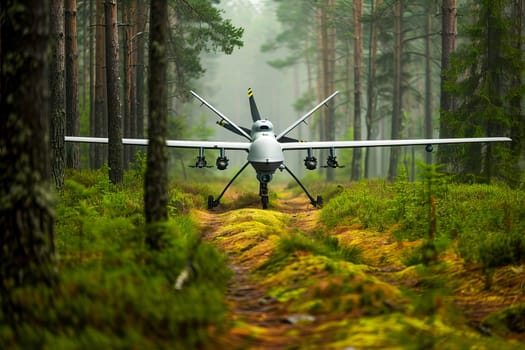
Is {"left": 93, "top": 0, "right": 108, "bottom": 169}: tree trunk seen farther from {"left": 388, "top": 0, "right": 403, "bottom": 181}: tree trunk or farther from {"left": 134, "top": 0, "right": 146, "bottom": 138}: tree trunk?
{"left": 388, "top": 0, "right": 403, "bottom": 181}: tree trunk

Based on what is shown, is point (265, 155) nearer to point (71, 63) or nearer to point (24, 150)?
point (71, 63)

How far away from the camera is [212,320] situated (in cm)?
518

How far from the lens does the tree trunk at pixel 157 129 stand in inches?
299

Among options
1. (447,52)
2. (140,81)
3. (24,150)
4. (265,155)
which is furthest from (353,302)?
(140,81)

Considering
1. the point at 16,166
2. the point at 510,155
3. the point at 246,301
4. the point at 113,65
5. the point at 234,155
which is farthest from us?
the point at 234,155

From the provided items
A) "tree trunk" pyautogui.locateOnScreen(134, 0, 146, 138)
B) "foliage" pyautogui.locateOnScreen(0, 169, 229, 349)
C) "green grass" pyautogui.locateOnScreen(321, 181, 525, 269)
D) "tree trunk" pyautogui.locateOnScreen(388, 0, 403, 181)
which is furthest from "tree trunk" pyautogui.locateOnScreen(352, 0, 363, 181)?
"foliage" pyautogui.locateOnScreen(0, 169, 229, 349)

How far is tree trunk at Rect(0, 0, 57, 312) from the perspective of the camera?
5.99 m

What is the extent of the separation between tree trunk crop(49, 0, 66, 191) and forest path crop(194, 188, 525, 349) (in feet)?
22.0

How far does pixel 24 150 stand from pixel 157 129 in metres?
1.97

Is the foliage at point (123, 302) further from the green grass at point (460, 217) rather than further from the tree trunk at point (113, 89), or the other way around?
the tree trunk at point (113, 89)

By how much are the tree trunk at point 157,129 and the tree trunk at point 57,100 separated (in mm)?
8026

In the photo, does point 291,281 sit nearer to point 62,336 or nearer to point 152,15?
point 62,336

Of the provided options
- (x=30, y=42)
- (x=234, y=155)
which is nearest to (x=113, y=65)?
(x=30, y=42)

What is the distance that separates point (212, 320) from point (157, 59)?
3.94 metres
